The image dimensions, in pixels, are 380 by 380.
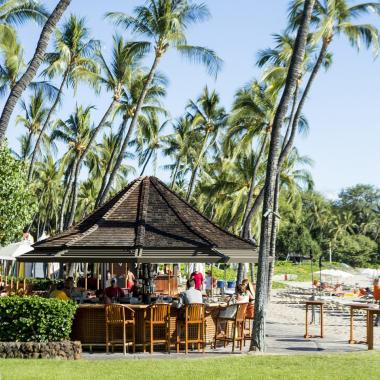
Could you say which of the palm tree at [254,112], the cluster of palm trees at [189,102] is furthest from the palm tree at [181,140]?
the palm tree at [254,112]

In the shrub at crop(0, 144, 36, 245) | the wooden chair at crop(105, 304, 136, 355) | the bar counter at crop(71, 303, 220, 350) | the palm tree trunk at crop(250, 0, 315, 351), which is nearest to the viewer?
the palm tree trunk at crop(250, 0, 315, 351)

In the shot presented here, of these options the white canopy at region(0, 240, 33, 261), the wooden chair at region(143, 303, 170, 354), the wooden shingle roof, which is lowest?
the wooden chair at region(143, 303, 170, 354)

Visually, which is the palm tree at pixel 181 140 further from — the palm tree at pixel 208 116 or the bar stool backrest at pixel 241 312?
the bar stool backrest at pixel 241 312

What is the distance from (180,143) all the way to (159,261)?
41.5 meters

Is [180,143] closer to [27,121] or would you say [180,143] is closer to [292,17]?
[27,121]

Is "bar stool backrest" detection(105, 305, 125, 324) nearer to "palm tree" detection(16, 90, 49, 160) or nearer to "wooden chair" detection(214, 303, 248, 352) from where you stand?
"wooden chair" detection(214, 303, 248, 352)

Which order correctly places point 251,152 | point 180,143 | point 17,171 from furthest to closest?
point 180,143 < point 251,152 < point 17,171

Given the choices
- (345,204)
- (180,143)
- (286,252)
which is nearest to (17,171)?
(180,143)

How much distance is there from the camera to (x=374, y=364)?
504 inches

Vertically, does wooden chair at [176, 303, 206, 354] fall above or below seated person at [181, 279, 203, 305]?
below

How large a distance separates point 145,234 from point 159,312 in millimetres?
2527

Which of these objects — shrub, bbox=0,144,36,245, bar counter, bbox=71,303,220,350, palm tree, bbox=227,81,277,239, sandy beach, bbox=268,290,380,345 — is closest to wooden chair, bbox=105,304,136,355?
bar counter, bbox=71,303,220,350

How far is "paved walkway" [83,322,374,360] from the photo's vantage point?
50.8 feet

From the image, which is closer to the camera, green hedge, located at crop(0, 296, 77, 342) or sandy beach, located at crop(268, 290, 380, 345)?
green hedge, located at crop(0, 296, 77, 342)
